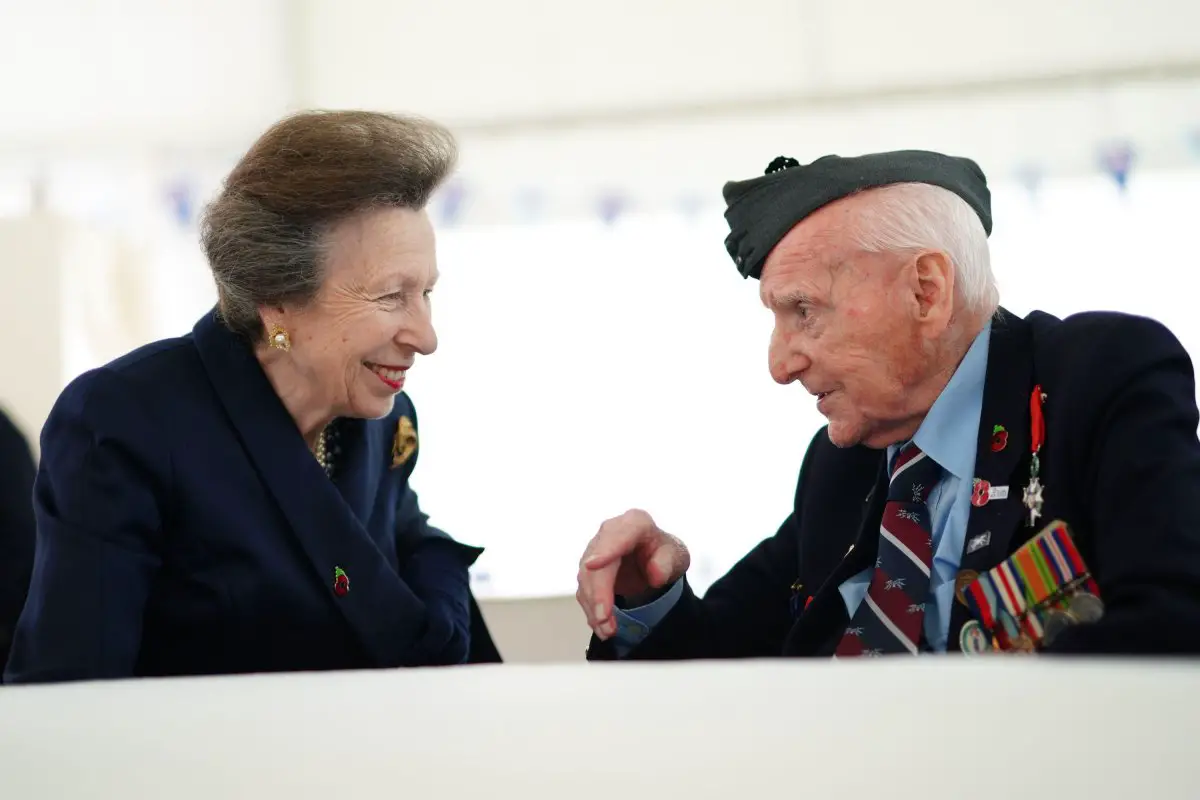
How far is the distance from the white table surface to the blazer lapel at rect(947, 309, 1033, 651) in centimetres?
98

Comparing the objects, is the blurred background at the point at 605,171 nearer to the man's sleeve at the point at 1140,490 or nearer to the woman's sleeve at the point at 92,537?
the woman's sleeve at the point at 92,537

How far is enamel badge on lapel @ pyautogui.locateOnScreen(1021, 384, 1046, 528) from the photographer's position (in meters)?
1.22

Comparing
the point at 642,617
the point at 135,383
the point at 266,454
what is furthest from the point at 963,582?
the point at 135,383

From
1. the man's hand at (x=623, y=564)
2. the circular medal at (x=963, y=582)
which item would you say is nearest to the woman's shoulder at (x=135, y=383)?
the man's hand at (x=623, y=564)

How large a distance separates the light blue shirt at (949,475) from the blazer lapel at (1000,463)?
0.11 ft

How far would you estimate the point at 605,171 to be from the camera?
373cm

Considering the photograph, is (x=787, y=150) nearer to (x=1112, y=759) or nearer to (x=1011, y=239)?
(x=1011, y=239)

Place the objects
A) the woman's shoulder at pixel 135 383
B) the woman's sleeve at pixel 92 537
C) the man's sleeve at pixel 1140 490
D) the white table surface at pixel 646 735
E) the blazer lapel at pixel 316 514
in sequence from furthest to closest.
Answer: the blazer lapel at pixel 316 514 < the woman's shoulder at pixel 135 383 < the woman's sleeve at pixel 92 537 < the man's sleeve at pixel 1140 490 < the white table surface at pixel 646 735

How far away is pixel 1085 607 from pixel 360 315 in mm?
1002

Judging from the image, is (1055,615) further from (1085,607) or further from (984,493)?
(984,493)

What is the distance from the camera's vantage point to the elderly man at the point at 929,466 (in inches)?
43.8

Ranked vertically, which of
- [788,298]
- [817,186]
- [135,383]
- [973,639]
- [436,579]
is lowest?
[436,579]

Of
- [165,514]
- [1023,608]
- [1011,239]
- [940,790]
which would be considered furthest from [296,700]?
[1011,239]

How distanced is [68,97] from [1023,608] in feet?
11.6
